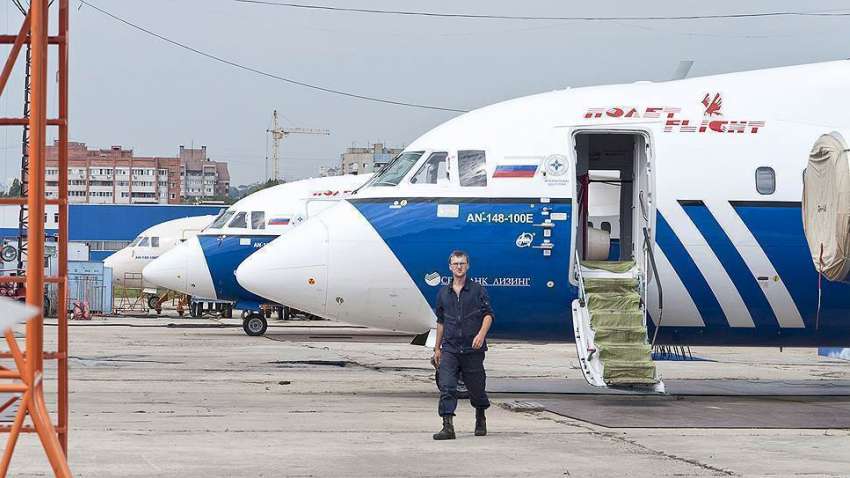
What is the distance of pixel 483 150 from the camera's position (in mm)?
16031

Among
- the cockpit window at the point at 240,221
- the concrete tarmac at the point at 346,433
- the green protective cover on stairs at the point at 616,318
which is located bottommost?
the concrete tarmac at the point at 346,433

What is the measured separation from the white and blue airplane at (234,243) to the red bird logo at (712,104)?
1478cm

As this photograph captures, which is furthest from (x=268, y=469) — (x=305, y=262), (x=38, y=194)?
(x=305, y=262)

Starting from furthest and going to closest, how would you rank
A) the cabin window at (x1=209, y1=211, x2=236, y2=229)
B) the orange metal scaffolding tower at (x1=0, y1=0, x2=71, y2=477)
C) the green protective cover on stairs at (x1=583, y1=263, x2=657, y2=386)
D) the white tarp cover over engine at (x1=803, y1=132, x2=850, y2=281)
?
1. the cabin window at (x1=209, y1=211, x2=236, y2=229)
2. the green protective cover on stairs at (x1=583, y1=263, x2=657, y2=386)
3. the white tarp cover over engine at (x1=803, y1=132, x2=850, y2=281)
4. the orange metal scaffolding tower at (x1=0, y1=0, x2=71, y2=477)

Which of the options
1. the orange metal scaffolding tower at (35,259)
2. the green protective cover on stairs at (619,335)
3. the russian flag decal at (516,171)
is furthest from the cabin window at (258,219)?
the orange metal scaffolding tower at (35,259)

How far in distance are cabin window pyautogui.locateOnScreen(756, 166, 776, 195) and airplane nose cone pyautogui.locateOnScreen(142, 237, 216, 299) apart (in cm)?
1774

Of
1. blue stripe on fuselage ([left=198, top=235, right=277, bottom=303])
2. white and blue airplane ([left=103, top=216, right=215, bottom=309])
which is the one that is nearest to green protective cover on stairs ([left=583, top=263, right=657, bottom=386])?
blue stripe on fuselage ([left=198, top=235, right=277, bottom=303])

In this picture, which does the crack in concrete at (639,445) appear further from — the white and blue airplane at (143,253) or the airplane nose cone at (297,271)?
the white and blue airplane at (143,253)

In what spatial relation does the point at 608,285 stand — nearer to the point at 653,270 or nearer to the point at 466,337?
the point at 653,270

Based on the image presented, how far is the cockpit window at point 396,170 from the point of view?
16.3m

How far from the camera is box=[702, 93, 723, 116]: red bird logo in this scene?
1620cm

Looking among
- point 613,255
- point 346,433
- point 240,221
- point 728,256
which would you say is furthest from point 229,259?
point 346,433

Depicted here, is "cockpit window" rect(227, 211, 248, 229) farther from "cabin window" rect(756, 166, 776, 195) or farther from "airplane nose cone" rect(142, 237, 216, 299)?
"cabin window" rect(756, 166, 776, 195)

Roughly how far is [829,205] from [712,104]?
9.64ft
